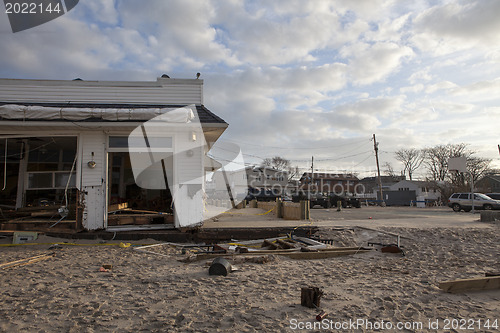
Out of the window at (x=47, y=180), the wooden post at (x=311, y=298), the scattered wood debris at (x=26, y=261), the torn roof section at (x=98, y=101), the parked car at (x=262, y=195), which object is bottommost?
the wooden post at (x=311, y=298)

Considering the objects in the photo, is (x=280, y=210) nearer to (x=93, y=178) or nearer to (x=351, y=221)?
(x=351, y=221)

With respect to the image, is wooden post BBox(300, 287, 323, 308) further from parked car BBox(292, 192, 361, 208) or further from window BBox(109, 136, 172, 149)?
parked car BBox(292, 192, 361, 208)

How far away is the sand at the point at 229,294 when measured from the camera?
122 inches

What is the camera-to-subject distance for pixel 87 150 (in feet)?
26.8

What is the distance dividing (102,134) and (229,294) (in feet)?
20.8

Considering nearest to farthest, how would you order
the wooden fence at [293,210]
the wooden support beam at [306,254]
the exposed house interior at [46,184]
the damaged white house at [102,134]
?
the wooden support beam at [306,254]
the damaged white house at [102,134]
the exposed house interior at [46,184]
the wooden fence at [293,210]

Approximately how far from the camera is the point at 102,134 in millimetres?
8211

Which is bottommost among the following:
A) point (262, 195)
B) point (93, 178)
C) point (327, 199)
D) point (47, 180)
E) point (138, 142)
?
point (327, 199)

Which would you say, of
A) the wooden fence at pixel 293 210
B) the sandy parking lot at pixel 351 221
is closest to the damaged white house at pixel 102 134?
the sandy parking lot at pixel 351 221

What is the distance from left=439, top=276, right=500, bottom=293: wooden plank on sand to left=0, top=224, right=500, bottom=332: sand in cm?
8

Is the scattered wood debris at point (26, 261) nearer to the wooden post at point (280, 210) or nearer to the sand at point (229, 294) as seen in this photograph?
the sand at point (229, 294)

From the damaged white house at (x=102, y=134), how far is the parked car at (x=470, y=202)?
75.5 ft

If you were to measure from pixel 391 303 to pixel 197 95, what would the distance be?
318 inches

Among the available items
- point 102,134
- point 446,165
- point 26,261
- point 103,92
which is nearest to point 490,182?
point 446,165
